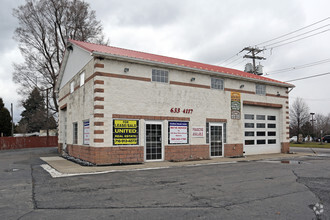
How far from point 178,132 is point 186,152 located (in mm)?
1269

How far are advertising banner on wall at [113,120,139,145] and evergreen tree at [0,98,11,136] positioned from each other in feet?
148

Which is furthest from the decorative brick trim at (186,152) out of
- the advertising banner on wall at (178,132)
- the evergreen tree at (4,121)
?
the evergreen tree at (4,121)

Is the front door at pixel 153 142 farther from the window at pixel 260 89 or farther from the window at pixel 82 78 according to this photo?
the window at pixel 260 89

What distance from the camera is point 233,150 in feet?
58.2

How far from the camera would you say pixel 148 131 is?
567 inches

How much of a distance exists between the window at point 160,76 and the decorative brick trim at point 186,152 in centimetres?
370

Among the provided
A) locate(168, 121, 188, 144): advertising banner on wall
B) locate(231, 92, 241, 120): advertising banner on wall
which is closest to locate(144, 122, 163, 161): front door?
locate(168, 121, 188, 144): advertising banner on wall

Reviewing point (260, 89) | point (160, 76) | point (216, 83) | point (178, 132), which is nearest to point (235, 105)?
point (216, 83)

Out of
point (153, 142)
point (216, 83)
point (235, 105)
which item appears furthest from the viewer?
point (235, 105)

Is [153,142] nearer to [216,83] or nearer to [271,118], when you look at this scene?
[216,83]

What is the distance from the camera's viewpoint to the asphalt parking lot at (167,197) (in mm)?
5340

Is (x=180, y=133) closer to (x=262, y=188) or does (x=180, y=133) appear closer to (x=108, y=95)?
(x=108, y=95)

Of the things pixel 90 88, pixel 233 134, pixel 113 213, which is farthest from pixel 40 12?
pixel 113 213

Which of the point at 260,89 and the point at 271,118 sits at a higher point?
the point at 260,89
